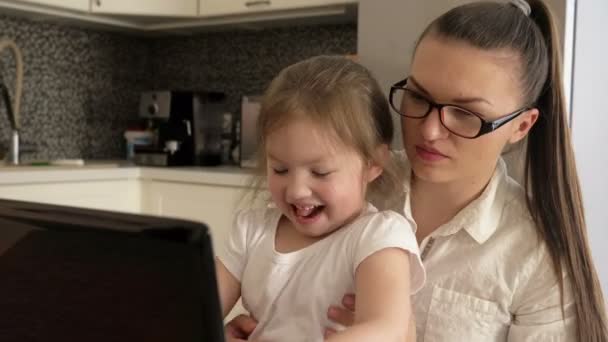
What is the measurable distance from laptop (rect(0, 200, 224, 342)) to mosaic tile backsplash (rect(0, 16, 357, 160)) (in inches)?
81.8

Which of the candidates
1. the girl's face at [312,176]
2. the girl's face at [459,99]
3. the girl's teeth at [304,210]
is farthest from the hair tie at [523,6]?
the girl's teeth at [304,210]

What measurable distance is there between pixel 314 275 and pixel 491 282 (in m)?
0.34

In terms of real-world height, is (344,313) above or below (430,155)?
below

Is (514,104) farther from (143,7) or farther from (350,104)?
(143,7)

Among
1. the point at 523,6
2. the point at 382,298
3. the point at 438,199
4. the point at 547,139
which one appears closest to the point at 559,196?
the point at 547,139

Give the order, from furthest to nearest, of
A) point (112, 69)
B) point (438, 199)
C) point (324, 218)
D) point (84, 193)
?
point (112, 69) → point (84, 193) → point (438, 199) → point (324, 218)

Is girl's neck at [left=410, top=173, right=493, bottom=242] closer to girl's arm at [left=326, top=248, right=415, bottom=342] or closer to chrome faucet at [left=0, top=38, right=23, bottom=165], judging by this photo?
girl's arm at [left=326, top=248, right=415, bottom=342]

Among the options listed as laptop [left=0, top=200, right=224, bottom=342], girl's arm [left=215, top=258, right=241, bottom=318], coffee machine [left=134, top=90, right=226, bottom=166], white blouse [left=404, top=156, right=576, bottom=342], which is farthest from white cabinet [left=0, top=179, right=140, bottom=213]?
laptop [left=0, top=200, right=224, bottom=342]

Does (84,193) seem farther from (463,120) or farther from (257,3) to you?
(463,120)

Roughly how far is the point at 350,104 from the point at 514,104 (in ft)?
0.91

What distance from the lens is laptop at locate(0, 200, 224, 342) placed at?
1.51 feet

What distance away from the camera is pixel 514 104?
3.36 feet

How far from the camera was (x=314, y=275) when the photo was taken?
0.94 meters

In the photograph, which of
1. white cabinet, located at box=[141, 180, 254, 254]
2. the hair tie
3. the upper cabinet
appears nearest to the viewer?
the hair tie
